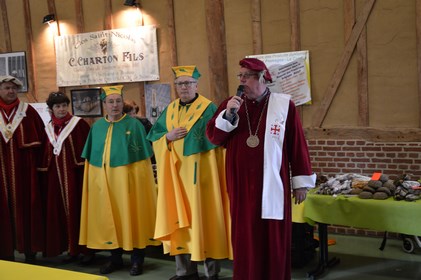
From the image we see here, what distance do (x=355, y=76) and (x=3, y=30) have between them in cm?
594

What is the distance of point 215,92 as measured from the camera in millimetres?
6609

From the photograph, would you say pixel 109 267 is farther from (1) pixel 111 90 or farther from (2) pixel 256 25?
(2) pixel 256 25

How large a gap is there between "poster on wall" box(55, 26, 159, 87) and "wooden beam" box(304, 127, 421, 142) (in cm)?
248

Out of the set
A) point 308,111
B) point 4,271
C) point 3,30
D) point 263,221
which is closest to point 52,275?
point 4,271

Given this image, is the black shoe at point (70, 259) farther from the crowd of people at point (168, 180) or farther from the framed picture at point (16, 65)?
the framed picture at point (16, 65)

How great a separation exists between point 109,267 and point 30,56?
15.8ft

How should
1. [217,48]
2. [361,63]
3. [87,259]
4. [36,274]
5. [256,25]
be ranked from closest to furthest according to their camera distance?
1. [36,274]
2. [87,259]
3. [361,63]
4. [256,25]
5. [217,48]

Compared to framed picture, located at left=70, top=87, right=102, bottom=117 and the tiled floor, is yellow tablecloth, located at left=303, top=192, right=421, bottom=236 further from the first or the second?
framed picture, located at left=70, top=87, right=102, bottom=117

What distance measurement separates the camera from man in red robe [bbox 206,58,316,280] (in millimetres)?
3377

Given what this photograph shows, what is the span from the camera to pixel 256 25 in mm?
6203

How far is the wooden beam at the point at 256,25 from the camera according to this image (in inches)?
243

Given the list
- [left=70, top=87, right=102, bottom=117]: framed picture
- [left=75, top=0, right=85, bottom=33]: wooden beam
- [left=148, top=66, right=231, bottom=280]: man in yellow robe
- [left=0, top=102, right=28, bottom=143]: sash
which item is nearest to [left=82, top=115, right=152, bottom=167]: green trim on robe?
[left=148, top=66, right=231, bottom=280]: man in yellow robe

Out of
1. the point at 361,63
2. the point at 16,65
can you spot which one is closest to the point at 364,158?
the point at 361,63

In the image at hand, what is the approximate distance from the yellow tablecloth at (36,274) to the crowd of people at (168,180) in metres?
1.43
